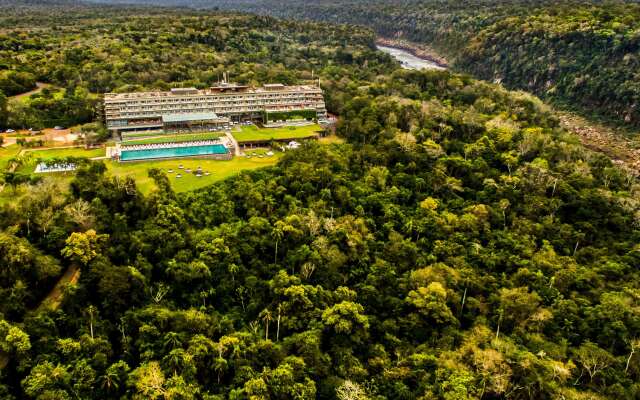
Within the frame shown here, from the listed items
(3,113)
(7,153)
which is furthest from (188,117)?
(3,113)

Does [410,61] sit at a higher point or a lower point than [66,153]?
higher

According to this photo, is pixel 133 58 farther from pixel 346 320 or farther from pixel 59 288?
pixel 346 320

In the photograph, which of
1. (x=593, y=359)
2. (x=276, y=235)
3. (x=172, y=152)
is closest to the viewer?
(x=593, y=359)

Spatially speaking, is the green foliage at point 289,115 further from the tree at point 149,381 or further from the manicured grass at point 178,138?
the tree at point 149,381

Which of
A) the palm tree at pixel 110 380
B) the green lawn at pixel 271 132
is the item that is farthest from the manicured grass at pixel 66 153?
the palm tree at pixel 110 380

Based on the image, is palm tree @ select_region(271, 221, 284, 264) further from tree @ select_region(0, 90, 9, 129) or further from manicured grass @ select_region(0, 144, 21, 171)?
tree @ select_region(0, 90, 9, 129)

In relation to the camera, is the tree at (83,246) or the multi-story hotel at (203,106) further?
the multi-story hotel at (203,106)
